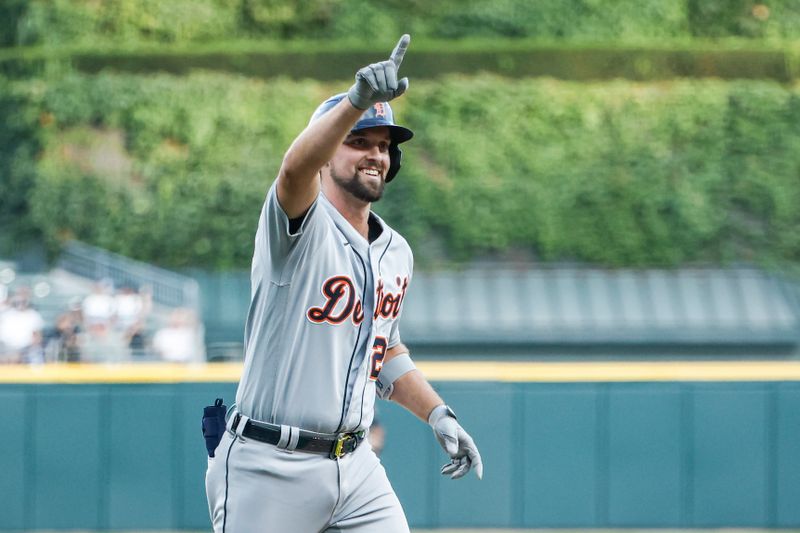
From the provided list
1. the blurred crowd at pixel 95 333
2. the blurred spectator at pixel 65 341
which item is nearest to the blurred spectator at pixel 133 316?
the blurred crowd at pixel 95 333

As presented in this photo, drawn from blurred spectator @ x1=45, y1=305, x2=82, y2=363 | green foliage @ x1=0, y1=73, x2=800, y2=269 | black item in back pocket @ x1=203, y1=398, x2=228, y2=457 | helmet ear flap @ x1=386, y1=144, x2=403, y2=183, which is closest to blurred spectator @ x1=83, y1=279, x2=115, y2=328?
blurred spectator @ x1=45, y1=305, x2=82, y2=363

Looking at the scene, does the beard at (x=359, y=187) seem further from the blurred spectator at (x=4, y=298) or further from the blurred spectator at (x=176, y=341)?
the blurred spectator at (x=4, y=298)

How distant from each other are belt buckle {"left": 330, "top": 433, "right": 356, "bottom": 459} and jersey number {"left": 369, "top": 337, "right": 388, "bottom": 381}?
0.21 meters

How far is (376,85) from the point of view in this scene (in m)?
2.77

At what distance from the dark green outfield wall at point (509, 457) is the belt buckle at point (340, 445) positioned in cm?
533

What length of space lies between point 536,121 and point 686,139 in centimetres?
269

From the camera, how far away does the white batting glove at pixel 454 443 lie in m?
3.70

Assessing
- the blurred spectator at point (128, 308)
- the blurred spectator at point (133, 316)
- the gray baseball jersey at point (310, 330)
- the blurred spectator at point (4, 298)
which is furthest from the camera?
the blurred spectator at point (128, 308)

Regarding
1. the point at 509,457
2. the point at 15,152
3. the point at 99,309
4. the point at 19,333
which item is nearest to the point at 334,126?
the point at 509,457

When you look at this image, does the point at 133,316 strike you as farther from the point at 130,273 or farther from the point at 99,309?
the point at 130,273

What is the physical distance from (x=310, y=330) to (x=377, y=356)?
0.34 meters

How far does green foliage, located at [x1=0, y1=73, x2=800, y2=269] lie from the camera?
2041 centimetres

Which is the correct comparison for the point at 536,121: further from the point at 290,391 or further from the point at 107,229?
the point at 290,391

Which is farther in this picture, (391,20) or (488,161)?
(391,20)
